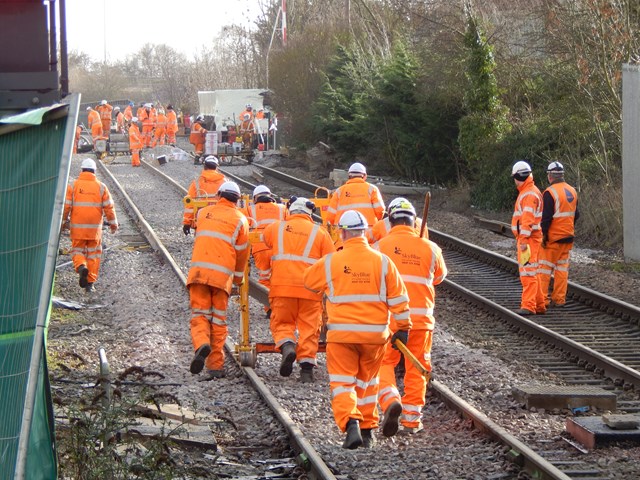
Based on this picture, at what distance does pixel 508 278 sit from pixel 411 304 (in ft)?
25.5

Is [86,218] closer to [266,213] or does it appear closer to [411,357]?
[266,213]

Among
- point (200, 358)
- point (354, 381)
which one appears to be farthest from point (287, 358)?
point (354, 381)

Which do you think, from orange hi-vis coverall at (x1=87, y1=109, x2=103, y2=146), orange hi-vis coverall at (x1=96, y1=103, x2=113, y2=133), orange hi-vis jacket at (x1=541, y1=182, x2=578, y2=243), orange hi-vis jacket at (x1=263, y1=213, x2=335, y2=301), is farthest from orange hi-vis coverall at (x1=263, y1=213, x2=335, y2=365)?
orange hi-vis coverall at (x1=96, y1=103, x2=113, y2=133)

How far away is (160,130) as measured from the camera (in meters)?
42.3

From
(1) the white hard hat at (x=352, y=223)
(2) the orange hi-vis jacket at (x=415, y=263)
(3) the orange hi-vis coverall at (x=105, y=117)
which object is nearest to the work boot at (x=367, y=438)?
(2) the orange hi-vis jacket at (x=415, y=263)

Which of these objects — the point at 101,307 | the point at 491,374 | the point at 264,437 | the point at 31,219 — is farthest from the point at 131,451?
the point at 101,307

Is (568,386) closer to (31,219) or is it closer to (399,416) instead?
(399,416)

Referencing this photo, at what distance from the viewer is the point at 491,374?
10656 millimetres

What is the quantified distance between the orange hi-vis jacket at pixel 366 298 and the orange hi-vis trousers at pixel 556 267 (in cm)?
613

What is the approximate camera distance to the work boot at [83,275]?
49.4 ft

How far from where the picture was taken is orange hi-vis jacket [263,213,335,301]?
10.2 m

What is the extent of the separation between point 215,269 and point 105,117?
110ft

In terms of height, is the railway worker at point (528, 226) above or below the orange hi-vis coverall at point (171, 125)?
below

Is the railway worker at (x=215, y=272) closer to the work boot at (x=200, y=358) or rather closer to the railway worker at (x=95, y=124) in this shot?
the work boot at (x=200, y=358)
